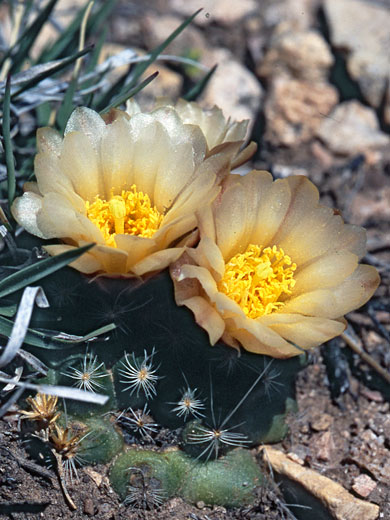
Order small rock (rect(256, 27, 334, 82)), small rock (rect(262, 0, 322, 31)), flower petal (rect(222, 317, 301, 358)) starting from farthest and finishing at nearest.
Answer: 1. small rock (rect(262, 0, 322, 31))
2. small rock (rect(256, 27, 334, 82))
3. flower petal (rect(222, 317, 301, 358))

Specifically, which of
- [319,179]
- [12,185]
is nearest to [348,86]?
[319,179]

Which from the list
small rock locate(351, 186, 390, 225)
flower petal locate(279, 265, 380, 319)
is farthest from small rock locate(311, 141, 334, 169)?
flower petal locate(279, 265, 380, 319)

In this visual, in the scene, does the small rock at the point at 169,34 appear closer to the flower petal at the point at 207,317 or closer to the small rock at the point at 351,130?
the small rock at the point at 351,130

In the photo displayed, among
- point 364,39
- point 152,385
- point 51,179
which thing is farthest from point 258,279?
point 364,39

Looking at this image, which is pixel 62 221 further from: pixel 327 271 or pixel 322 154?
pixel 322 154

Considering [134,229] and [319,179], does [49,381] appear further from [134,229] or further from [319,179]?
[319,179]

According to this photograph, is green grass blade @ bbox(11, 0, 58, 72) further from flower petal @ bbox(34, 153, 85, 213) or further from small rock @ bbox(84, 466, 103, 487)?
small rock @ bbox(84, 466, 103, 487)
